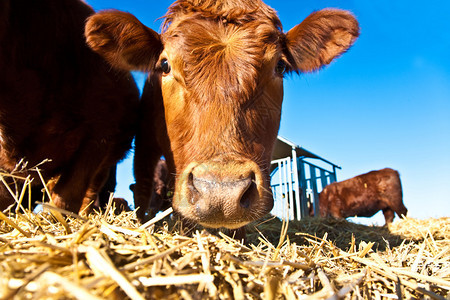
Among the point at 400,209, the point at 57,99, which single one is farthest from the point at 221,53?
the point at 400,209

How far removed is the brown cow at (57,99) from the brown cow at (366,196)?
597 inches

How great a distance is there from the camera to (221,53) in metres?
2.46

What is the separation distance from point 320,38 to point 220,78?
1.39m

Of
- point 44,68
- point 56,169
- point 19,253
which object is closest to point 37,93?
point 44,68

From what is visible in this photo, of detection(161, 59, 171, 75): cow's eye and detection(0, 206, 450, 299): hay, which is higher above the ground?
detection(161, 59, 171, 75): cow's eye

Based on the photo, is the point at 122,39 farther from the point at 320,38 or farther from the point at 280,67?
the point at 320,38

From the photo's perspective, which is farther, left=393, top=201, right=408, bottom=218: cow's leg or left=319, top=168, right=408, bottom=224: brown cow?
left=319, top=168, right=408, bottom=224: brown cow

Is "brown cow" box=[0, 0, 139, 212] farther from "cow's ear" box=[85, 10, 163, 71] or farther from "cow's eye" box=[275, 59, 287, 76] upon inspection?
"cow's eye" box=[275, 59, 287, 76]

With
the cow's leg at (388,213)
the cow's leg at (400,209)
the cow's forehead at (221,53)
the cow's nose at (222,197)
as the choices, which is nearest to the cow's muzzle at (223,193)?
the cow's nose at (222,197)

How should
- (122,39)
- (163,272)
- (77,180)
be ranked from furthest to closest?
(77,180) < (122,39) < (163,272)

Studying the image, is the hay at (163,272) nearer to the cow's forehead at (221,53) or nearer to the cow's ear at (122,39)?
the cow's forehead at (221,53)

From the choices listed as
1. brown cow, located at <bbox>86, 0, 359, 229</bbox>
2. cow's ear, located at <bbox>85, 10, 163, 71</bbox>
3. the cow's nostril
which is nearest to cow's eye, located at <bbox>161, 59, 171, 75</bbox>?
brown cow, located at <bbox>86, 0, 359, 229</bbox>

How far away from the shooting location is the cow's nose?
1747mm

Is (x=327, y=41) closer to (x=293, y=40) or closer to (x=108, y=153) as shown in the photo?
(x=293, y=40)
